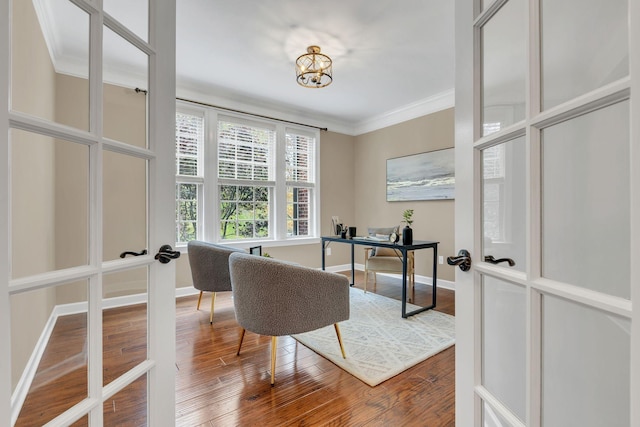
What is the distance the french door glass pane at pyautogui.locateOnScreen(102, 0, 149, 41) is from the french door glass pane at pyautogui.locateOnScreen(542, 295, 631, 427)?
4.31 feet

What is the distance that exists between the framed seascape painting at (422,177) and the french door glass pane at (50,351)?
3881 mm

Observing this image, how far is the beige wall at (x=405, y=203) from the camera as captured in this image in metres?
3.92

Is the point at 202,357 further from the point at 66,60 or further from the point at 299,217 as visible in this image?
the point at 299,217

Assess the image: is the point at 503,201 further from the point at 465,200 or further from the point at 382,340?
the point at 382,340

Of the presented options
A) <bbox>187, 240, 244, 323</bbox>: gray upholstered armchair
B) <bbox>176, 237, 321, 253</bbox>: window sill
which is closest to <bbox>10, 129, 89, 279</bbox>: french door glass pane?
<bbox>187, 240, 244, 323</bbox>: gray upholstered armchair

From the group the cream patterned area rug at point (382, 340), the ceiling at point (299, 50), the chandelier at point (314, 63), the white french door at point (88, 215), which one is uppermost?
the ceiling at point (299, 50)

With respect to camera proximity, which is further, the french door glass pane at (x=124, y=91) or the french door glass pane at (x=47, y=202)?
the french door glass pane at (x=124, y=91)

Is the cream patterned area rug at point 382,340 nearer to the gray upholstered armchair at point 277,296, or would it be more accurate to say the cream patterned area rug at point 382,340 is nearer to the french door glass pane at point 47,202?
the gray upholstered armchair at point 277,296

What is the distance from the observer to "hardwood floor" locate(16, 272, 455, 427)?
0.96 metres

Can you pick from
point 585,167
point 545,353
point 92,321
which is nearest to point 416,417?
point 545,353

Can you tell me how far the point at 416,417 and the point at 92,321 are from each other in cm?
150

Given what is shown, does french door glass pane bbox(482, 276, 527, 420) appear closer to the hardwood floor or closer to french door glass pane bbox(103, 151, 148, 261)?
the hardwood floor

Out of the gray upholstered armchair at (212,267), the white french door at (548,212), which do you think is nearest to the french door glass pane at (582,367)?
the white french door at (548,212)

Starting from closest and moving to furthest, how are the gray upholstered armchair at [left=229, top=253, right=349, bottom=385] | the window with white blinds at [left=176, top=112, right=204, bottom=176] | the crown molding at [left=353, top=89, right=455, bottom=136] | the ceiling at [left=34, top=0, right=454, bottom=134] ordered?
the gray upholstered armchair at [left=229, top=253, right=349, bottom=385]
the ceiling at [left=34, top=0, right=454, bottom=134]
the window with white blinds at [left=176, top=112, right=204, bottom=176]
the crown molding at [left=353, top=89, right=455, bottom=136]
